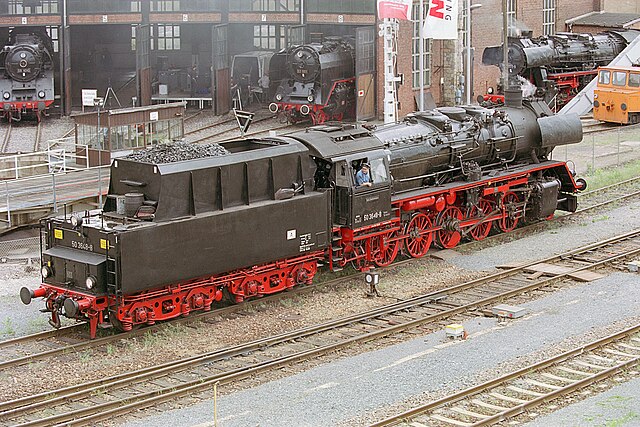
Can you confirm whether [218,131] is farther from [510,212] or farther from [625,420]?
[625,420]

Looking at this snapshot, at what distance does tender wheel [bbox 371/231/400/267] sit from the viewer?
20562mm

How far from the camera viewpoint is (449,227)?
72.3 ft

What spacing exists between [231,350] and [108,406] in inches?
105

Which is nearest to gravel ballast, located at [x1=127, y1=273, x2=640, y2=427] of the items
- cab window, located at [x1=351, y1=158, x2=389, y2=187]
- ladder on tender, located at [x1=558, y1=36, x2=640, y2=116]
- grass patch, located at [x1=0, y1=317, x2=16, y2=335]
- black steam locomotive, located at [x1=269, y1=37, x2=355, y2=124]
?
cab window, located at [x1=351, y1=158, x2=389, y2=187]

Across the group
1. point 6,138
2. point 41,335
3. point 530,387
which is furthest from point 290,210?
point 6,138

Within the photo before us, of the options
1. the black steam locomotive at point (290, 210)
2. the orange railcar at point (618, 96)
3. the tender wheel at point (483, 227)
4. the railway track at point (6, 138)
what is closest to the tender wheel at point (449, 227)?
the black steam locomotive at point (290, 210)

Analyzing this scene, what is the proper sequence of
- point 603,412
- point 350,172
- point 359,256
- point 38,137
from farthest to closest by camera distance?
point 38,137, point 359,256, point 350,172, point 603,412

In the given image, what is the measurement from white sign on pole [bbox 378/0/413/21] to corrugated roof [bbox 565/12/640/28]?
25405mm

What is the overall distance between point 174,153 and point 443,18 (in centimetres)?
1501

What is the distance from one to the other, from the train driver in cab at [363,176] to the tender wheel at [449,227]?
123 inches

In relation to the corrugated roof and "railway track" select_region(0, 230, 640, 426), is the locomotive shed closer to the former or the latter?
"railway track" select_region(0, 230, 640, 426)

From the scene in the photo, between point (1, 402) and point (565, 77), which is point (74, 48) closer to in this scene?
point (565, 77)

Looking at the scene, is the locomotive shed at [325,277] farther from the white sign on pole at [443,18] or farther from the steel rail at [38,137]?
the white sign on pole at [443,18]

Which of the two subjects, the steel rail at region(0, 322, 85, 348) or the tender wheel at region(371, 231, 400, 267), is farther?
the tender wheel at region(371, 231, 400, 267)
